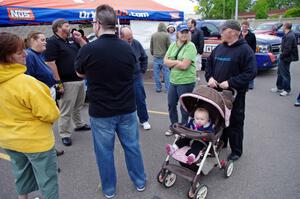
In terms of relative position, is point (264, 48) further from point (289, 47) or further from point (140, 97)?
point (140, 97)

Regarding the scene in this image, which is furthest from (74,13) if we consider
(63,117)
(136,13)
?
(63,117)

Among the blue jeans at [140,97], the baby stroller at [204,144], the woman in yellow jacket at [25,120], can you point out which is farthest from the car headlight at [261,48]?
the woman in yellow jacket at [25,120]

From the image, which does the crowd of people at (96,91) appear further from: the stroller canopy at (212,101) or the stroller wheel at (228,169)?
the stroller wheel at (228,169)

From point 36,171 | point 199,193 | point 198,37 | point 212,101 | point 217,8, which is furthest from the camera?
point 217,8

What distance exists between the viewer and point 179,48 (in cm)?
430

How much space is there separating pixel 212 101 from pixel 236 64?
725 millimetres

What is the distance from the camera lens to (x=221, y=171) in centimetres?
366

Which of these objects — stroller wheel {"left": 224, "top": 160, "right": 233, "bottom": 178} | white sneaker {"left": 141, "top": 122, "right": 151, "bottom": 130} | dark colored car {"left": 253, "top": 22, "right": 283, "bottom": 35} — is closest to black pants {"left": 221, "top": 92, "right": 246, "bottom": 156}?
stroller wheel {"left": 224, "top": 160, "right": 233, "bottom": 178}

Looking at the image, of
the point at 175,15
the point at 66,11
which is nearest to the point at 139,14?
the point at 175,15

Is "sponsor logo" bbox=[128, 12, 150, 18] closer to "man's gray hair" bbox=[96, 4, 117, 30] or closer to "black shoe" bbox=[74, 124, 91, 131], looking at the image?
"black shoe" bbox=[74, 124, 91, 131]

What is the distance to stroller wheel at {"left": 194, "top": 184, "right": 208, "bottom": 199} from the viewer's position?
296 cm

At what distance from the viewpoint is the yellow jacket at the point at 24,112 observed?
219cm

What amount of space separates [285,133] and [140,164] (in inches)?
119

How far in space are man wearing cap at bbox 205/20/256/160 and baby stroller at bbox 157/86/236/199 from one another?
176 millimetres
